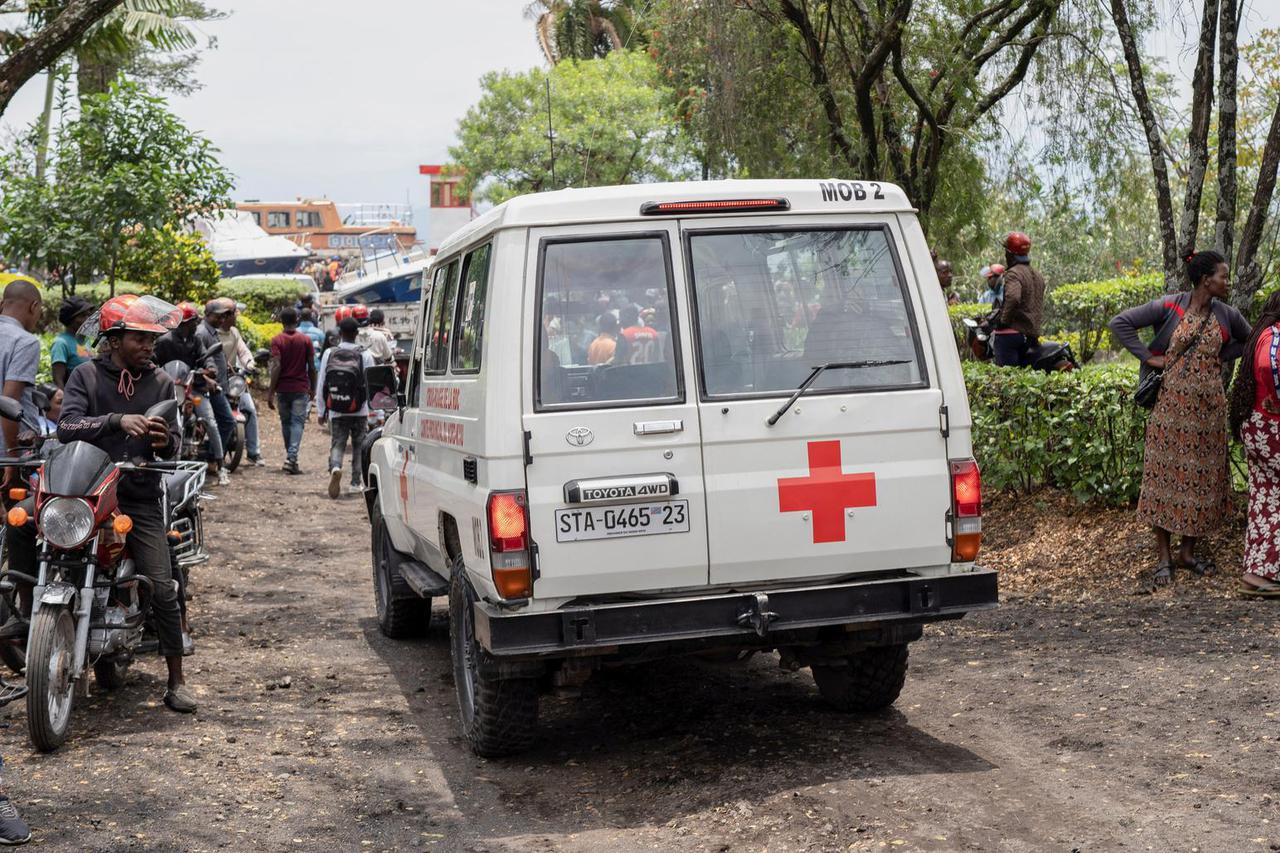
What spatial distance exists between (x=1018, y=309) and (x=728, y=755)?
6650 mm

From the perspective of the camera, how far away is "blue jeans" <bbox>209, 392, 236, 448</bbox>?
1605 centimetres

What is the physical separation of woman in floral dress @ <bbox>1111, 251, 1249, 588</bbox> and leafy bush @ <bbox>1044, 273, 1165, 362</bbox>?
463 inches

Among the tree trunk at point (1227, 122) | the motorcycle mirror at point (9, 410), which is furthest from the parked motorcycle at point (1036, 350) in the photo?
the motorcycle mirror at point (9, 410)

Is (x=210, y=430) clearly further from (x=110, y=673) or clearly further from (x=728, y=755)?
(x=728, y=755)

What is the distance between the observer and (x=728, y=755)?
6.12 m

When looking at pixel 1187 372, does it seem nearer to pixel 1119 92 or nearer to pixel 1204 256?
pixel 1204 256

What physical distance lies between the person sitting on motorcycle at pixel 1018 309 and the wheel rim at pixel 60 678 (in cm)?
754

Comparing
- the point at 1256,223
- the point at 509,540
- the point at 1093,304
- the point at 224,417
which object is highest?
the point at 1256,223

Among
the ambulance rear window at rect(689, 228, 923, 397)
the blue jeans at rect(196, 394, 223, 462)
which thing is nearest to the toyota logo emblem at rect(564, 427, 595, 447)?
the ambulance rear window at rect(689, 228, 923, 397)

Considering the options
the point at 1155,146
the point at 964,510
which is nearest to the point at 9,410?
the point at 964,510

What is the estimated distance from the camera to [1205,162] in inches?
376

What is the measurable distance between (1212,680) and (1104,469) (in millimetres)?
3383

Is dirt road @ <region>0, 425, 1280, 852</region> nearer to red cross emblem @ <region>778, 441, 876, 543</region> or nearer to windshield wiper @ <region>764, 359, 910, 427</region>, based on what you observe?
red cross emblem @ <region>778, 441, 876, 543</region>

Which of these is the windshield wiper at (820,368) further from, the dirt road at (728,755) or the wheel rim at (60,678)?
the wheel rim at (60,678)
